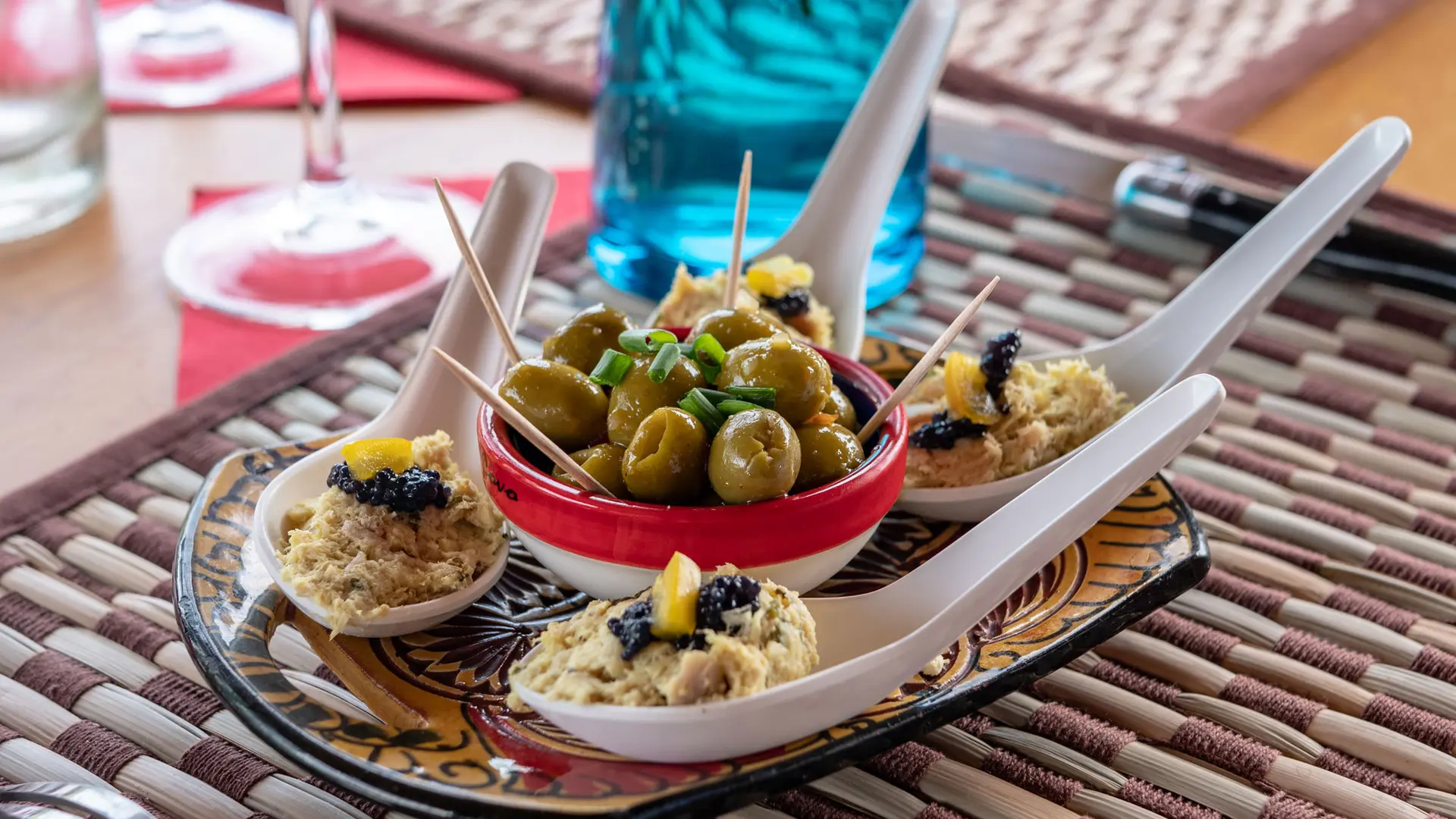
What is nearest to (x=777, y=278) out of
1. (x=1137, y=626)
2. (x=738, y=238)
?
(x=738, y=238)

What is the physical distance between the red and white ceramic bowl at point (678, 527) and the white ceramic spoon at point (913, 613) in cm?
3

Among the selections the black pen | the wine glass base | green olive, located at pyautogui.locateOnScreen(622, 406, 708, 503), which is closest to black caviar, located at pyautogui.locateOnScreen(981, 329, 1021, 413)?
green olive, located at pyautogui.locateOnScreen(622, 406, 708, 503)

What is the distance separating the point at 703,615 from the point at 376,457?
0.24 m

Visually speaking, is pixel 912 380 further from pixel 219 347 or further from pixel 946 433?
pixel 219 347

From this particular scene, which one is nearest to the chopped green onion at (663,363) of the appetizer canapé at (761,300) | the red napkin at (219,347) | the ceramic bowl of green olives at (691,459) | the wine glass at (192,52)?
the ceramic bowl of green olives at (691,459)

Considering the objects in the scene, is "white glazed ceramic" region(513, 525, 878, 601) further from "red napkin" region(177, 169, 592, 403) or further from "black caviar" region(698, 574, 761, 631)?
"red napkin" region(177, 169, 592, 403)

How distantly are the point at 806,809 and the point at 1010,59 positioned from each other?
Answer: 1.28 m

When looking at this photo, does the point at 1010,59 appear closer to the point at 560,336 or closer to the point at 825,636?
the point at 560,336

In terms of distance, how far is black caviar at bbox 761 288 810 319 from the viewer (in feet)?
3.21

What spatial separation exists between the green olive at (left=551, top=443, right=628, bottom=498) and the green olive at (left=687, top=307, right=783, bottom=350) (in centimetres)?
11

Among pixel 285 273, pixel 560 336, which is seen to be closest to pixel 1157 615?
pixel 560 336

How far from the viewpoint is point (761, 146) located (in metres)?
1.16

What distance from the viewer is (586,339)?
2.72 feet

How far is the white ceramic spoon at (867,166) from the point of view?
42.1 inches
